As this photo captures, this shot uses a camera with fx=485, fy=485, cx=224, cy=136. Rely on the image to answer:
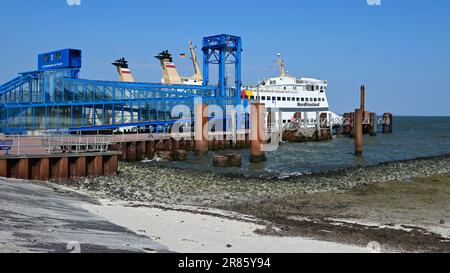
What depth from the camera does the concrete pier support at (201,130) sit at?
41.0 metres

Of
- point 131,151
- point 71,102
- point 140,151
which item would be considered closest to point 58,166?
point 131,151

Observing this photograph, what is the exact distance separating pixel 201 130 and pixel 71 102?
11.7 meters

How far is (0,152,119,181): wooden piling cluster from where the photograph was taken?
19.0 metres

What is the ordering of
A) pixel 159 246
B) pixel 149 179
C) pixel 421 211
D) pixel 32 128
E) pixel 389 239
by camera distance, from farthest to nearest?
pixel 32 128
pixel 149 179
pixel 421 211
pixel 389 239
pixel 159 246

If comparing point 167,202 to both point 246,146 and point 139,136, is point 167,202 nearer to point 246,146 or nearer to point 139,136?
point 139,136

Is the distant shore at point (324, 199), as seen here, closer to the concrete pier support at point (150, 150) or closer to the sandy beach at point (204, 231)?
the sandy beach at point (204, 231)

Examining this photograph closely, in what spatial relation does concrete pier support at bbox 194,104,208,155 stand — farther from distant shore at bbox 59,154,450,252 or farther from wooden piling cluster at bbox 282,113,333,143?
wooden piling cluster at bbox 282,113,333,143

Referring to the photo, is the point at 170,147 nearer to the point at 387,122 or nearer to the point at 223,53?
the point at 223,53

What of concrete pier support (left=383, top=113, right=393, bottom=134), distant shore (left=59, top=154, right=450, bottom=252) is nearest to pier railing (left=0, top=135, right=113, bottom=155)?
distant shore (left=59, top=154, right=450, bottom=252)

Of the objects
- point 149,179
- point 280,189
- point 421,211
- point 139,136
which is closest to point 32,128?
point 139,136

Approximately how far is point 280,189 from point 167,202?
5.99 meters

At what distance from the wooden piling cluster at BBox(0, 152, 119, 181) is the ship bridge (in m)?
21.0

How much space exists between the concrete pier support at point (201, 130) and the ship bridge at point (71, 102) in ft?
18.7

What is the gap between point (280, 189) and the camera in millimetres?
20531
